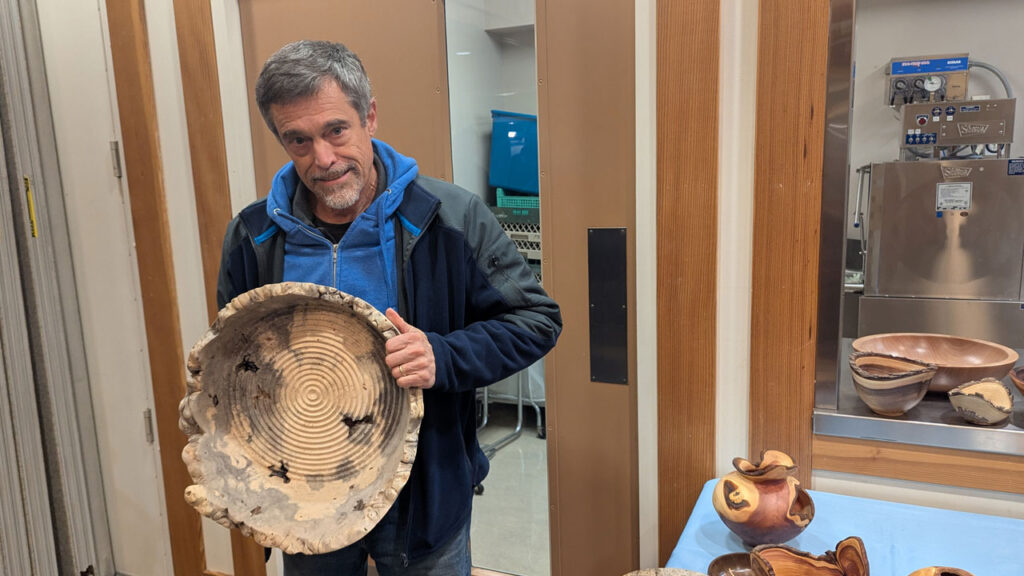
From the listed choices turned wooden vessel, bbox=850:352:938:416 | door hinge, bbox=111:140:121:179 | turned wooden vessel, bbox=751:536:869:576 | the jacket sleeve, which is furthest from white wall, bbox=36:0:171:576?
turned wooden vessel, bbox=850:352:938:416

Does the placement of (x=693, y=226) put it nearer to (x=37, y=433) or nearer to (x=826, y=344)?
(x=826, y=344)

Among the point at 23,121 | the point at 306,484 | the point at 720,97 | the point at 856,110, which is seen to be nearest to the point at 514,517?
the point at 306,484

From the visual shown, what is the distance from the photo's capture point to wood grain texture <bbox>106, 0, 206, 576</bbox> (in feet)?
6.28

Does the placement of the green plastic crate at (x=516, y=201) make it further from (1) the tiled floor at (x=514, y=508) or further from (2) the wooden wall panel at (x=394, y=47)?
(1) the tiled floor at (x=514, y=508)

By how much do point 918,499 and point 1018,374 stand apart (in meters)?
0.33

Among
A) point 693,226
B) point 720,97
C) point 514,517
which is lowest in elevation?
point 514,517

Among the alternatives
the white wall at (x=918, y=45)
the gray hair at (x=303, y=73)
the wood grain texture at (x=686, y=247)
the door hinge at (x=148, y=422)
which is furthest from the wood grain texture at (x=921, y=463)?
the white wall at (x=918, y=45)

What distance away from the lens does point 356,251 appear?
116 centimetres

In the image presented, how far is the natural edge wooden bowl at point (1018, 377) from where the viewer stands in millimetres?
1318

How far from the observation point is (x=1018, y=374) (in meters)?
1.34

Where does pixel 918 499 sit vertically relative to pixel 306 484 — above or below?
below

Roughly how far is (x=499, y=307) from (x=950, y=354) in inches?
44.1

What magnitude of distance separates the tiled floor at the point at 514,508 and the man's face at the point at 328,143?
1.11m

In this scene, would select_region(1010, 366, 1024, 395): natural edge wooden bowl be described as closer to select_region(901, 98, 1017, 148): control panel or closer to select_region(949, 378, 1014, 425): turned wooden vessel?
select_region(949, 378, 1014, 425): turned wooden vessel
